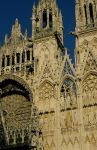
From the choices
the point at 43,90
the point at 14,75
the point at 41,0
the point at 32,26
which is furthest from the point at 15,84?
the point at 41,0

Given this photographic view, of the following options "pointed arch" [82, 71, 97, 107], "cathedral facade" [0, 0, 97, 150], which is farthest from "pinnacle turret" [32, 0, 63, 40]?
"pointed arch" [82, 71, 97, 107]

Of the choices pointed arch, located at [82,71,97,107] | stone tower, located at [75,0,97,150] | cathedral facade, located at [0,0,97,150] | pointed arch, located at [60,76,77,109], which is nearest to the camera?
stone tower, located at [75,0,97,150]

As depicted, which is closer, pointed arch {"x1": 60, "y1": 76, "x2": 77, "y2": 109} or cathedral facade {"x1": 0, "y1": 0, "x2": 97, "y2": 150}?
cathedral facade {"x1": 0, "y1": 0, "x2": 97, "y2": 150}

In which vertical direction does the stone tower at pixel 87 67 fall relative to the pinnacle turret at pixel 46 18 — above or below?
below

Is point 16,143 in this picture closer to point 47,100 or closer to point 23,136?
point 23,136

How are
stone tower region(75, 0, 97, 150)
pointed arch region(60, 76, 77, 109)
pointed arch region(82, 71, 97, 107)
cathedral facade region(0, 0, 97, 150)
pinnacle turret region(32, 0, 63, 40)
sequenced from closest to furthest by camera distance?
stone tower region(75, 0, 97, 150), cathedral facade region(0, 0, 97, 150), pointed arch region(82, 71, 97, 107), pointed arch region(60, 76, 77, 109), pinnacle turret region(32, 0, 63, 40)

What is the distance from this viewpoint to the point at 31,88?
2461 cm

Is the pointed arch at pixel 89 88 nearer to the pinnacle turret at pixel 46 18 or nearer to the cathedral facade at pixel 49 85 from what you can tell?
the cathedral facade at pixel 49 85

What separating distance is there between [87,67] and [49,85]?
2972mm

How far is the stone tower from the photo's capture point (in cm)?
2178

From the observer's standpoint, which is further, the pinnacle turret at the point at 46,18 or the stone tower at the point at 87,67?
the pinnacle turret at the point at 46,18

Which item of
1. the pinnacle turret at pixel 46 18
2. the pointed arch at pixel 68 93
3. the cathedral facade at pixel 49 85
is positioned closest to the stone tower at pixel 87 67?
the cathedral facade at pixel 49 85

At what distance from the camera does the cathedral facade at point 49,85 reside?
21984mm

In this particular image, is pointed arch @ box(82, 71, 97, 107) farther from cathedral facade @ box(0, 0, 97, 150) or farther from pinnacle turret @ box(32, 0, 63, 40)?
pinnacle turret @ box(32, 0, 63, 40)
